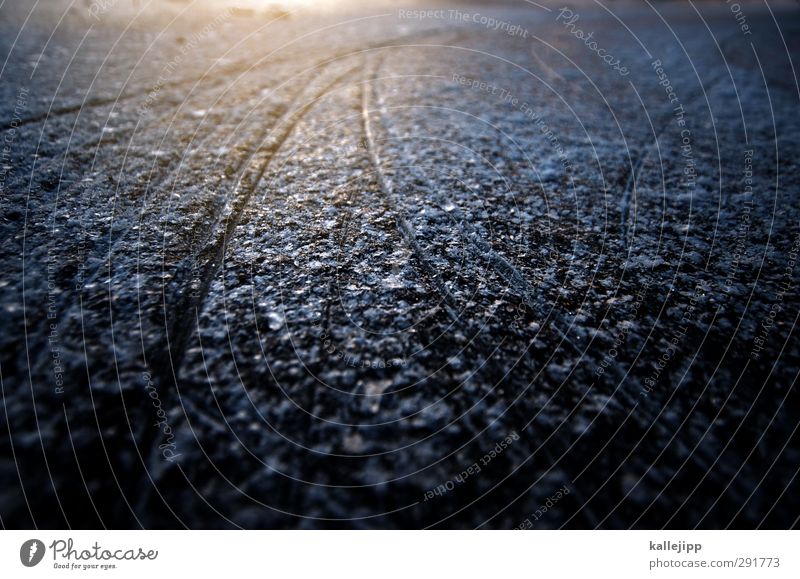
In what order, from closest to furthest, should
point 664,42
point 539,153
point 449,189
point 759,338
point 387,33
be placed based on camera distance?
point 759,338 → point 449,189 → point 539,153 → point 387,33 → point 664,42

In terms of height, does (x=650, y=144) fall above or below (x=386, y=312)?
above

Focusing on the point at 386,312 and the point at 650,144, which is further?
the point at 650,144

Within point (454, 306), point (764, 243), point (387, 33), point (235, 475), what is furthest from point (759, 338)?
point (387, 33)

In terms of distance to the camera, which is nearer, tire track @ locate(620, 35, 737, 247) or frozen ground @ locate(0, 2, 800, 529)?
frozen ground @ locate(0, 2, 800, 529)

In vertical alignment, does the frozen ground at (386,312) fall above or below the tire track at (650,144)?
below

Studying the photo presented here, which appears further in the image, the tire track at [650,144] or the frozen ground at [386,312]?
the tire track at [650,144]

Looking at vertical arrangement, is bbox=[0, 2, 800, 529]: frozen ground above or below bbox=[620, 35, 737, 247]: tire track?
below
